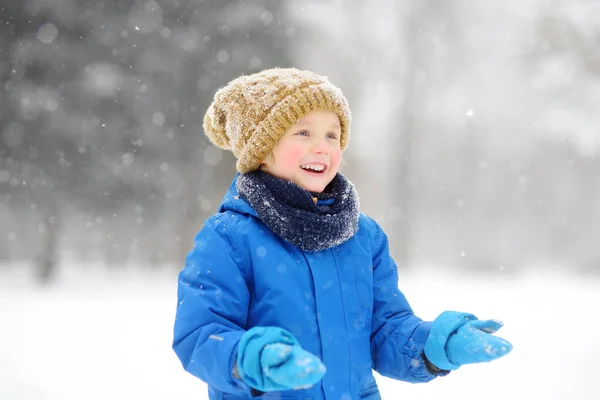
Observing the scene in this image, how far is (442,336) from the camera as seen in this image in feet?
5.54

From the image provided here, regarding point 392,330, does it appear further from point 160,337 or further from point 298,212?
point 160,337

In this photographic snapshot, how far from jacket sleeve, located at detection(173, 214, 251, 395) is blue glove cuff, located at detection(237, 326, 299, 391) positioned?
0.05m

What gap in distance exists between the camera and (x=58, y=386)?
514 centimetres

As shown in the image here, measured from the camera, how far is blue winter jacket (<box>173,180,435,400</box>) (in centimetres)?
157

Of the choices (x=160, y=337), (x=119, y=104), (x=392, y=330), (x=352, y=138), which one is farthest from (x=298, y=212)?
(x=352, y=138)

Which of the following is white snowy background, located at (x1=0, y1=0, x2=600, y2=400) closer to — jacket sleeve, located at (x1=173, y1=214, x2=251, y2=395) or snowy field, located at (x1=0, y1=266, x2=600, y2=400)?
snowy field, located at (x1=0, y1=266, x2=600, y2=400)

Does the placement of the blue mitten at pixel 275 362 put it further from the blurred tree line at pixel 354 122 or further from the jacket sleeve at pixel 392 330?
the blurred tree line at pixel 354 122

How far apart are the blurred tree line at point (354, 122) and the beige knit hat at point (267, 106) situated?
1042 centimetres

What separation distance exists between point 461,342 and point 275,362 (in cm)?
64

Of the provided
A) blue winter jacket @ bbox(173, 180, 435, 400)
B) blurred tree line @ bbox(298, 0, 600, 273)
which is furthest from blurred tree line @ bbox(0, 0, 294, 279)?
blue winter jacket @ bbox(173, 180, 435, 400)

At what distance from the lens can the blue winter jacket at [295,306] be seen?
157 cm

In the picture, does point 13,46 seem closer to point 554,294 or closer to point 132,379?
point 132,379

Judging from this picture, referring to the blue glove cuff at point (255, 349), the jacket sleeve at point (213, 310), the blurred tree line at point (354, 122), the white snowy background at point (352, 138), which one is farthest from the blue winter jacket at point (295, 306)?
the blurred tree line at point (354, 122)

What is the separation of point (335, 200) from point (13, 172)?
11.9 meters
